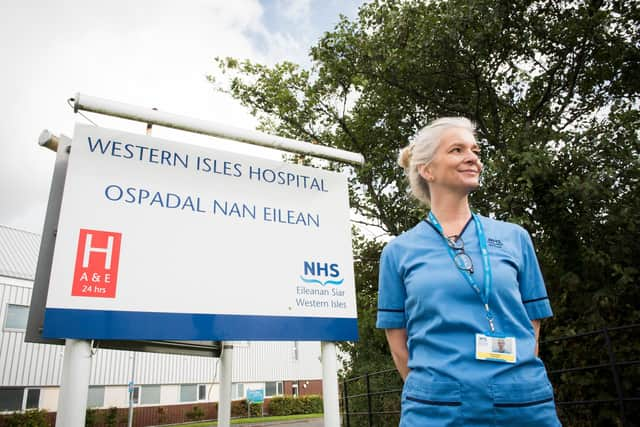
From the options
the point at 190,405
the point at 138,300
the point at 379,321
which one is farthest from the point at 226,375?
the point at 190,405

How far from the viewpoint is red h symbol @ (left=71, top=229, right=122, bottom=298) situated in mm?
2354

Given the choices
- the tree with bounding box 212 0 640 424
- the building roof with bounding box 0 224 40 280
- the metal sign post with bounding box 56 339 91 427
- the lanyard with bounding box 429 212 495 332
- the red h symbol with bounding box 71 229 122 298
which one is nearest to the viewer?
the lanyard with bounding box 429 212 495 332

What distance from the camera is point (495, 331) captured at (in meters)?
1.39

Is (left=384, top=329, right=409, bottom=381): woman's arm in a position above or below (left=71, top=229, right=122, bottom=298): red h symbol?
below

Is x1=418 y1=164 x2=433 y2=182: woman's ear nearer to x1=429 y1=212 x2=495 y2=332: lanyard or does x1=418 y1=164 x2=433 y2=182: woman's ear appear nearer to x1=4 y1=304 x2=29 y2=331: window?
x1=429 y1=212 x2=495 y2=332: lanyard

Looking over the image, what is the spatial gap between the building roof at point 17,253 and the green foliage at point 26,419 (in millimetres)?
5922

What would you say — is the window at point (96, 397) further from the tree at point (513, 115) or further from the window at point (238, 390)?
the tree at point (513, 115)

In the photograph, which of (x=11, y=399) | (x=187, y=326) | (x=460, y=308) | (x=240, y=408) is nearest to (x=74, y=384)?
(x=187, y=326)

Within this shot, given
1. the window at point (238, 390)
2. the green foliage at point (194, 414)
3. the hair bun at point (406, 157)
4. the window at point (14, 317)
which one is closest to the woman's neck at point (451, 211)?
the hair bun at point (406, 157)

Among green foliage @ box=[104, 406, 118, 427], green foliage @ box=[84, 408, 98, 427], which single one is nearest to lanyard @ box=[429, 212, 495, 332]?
green foliage @ box=[84, 408, 98, 427]

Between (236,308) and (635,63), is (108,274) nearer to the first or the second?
(236,308)

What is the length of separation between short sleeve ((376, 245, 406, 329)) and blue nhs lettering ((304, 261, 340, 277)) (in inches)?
53.3

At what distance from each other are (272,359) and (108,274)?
33.2 meters

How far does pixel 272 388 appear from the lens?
109 feet
